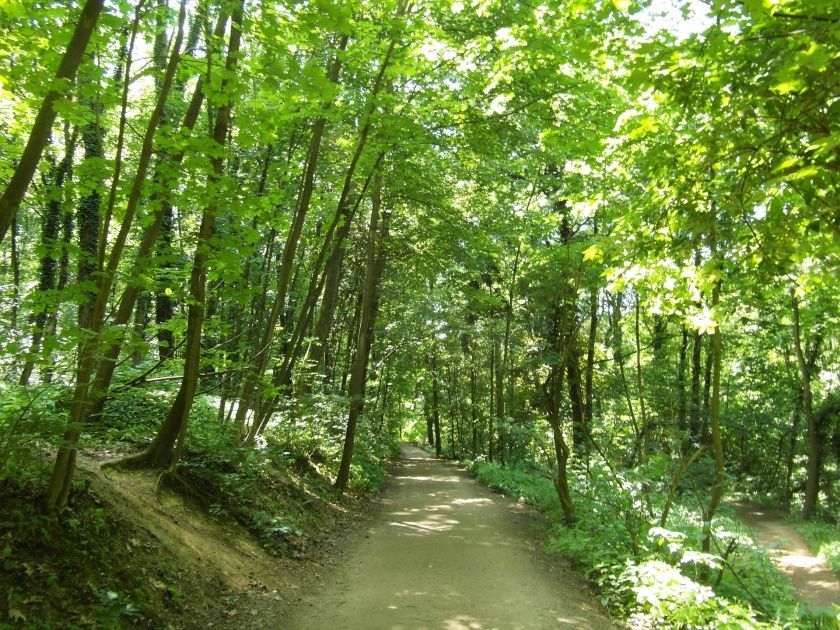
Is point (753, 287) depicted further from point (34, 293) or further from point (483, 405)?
point (483, 405)

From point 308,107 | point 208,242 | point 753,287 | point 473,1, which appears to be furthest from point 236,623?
point 473,1

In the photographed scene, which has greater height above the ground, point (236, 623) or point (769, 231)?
point (769, 231)

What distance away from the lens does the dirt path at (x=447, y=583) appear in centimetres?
541

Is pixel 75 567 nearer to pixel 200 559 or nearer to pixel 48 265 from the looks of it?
pixel 200 559

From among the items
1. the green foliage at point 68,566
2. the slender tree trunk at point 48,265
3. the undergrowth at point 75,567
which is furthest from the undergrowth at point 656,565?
the slender tree trunk at point 48,265

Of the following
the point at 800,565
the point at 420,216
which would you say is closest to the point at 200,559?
the point at 420,216

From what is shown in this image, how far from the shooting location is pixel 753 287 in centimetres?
457

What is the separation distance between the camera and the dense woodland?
3.89 meters

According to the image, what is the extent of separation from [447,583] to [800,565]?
10835mm

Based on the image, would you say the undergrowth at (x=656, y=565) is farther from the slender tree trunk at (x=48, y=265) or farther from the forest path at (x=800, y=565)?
the slender tree trunk at (x=48, y=265)

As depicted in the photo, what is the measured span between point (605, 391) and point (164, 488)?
1542cm

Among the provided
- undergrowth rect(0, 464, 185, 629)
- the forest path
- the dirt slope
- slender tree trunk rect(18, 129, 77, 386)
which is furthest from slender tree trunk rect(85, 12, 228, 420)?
the forest path

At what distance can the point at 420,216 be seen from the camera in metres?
13.9

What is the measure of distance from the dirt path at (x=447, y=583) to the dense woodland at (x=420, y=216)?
0.70 meters
